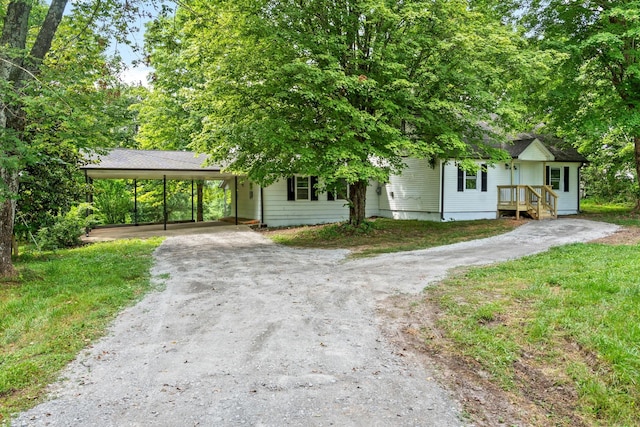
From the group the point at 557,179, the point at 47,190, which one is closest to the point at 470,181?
the point at 557,179

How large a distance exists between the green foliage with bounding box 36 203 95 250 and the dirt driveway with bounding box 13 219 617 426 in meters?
5.71

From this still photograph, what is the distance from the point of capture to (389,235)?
13.7m

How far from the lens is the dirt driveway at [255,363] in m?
3.06

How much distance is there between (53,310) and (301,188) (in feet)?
44.5

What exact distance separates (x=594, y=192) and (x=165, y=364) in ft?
97.9

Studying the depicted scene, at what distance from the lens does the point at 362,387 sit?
3.46 meters

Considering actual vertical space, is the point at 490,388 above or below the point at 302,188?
below

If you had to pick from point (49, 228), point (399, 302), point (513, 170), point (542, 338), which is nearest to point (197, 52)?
point (49, 228)

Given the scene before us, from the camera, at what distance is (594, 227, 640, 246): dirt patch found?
10398 mm

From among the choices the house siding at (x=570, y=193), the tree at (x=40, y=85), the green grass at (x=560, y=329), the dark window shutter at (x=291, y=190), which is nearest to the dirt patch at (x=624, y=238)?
the green grass at (x=560, y=329)

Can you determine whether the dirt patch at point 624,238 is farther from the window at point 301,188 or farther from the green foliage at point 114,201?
the green foliage at point 114,201

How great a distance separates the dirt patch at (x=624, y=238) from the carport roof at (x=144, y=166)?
39.3 feet

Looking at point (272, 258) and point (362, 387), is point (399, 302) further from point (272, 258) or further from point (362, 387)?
point (272, 258)

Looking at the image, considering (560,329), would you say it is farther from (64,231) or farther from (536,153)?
(536,153)
